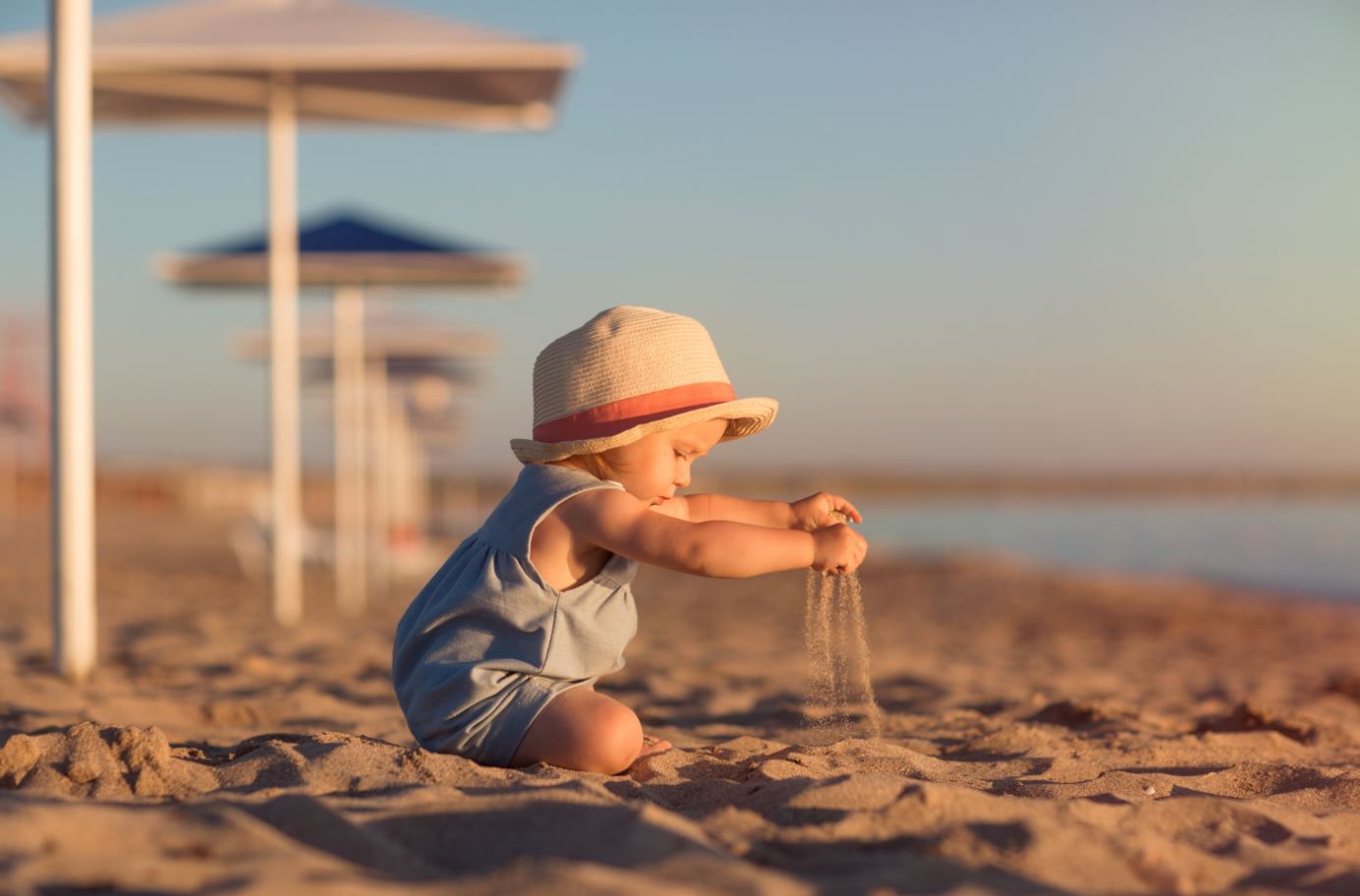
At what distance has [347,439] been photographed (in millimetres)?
13141

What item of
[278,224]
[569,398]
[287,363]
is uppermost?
[278,224]

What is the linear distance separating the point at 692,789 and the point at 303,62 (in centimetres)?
571

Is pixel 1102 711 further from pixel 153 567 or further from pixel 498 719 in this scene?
pixel 153 567

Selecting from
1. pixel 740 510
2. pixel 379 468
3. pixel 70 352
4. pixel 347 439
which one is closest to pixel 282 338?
pixel 70 352

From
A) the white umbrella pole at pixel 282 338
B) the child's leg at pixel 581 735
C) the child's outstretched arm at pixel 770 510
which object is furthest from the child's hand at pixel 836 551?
the white umbrella pole at pixel 282 338

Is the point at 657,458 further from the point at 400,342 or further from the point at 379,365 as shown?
the point at 379,365

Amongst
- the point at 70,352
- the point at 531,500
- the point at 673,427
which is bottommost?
the point at 531,500

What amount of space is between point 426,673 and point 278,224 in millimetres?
6458

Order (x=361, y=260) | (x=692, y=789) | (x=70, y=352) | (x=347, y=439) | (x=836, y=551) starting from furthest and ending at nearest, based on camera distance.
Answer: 1. (x=347, y=439)
2. (x=361, y=260)
3. (x=70, y=352)
4. (x=836, y=551)
5. (x=692, y=789)

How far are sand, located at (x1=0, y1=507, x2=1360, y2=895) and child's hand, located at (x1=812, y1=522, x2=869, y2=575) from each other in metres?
0.44

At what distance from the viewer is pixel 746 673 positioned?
19.1 ft

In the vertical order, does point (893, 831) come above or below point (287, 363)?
below

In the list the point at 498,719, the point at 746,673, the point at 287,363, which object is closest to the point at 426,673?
the point at 498,719

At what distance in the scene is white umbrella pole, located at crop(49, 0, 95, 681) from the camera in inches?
195
